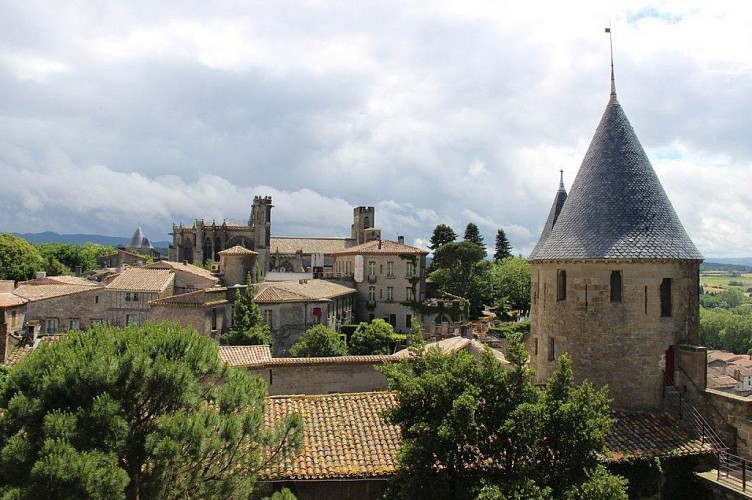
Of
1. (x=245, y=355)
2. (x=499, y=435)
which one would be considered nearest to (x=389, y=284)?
(x=245, y=355)

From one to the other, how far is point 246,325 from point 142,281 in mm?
13167

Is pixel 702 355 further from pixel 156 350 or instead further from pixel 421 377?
pixel 156 350

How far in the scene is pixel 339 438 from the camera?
14641 millimetres

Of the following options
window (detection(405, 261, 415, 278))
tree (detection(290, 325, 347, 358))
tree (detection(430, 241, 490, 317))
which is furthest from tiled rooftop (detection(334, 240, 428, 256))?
tree (detection(290, 325, 347, 358))

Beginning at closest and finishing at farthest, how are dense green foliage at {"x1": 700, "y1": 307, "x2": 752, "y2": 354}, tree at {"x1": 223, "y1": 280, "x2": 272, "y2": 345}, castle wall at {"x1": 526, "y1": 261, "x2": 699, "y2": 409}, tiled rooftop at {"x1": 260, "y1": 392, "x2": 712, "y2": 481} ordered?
1. tiled rooftop at {"x1": 260, "y1": 392, "x2": 712, "y2": 481}
2. castle wall at {"x1": 526, "y1": 261, "x2": 699, "y2": 409}
3. tree at {"x1": 223, "y1": 280, "x2": 272, "y2": 345}
4. dense green foliage at {"x1": 700, "y1": 307, "x2": 752, "y2": 354}

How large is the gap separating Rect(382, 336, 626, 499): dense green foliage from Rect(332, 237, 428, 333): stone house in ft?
179

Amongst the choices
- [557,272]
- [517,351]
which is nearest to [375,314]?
[557,272]

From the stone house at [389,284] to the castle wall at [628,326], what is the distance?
50.5 metres

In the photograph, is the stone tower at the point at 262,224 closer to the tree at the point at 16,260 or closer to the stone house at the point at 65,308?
the tree at the point at 16,260

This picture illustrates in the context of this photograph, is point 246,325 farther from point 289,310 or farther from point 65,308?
point 65,308

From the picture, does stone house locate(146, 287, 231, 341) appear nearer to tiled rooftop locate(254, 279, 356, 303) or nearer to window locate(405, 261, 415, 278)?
tiled rooftop locate(254, 279, 356, 303)

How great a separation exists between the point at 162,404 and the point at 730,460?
14359 mm

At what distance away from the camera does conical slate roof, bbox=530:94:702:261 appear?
16.7 metres

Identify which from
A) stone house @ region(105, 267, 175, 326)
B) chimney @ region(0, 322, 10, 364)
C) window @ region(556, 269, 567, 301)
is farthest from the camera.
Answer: stone house @ region(105, 267, 175, 326)
